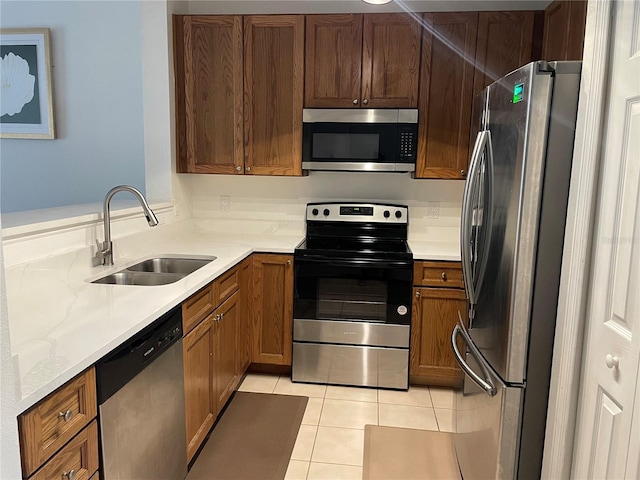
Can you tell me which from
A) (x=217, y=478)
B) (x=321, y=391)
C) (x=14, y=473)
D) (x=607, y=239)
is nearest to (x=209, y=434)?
(x=217, y=478)

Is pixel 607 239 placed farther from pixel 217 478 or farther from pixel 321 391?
pixel 321 391

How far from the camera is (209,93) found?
320 cm

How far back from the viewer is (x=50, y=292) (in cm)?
194

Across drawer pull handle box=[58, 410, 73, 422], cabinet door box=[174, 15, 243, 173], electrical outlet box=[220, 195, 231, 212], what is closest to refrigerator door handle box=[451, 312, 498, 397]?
drawer pull handle box=[58, 410, 73, 422]

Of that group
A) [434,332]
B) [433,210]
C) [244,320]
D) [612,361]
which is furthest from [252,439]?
[433,210]

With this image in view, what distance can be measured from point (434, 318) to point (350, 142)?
122 cm

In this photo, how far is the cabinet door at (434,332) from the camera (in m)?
2.97

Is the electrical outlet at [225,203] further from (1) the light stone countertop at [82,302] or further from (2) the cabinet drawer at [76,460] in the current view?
(2) the cabinet drawer at [76,460]

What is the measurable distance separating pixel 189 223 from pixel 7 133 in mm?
1482

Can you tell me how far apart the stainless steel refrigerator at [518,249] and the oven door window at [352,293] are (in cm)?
99

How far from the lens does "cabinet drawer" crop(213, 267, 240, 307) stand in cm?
244

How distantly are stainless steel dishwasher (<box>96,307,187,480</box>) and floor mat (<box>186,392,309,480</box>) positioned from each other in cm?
23

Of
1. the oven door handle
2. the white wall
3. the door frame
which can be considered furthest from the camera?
the white wall

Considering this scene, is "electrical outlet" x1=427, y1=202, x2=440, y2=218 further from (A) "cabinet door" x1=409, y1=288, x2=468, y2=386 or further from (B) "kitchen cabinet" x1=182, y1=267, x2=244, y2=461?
(B) "kitchen cabinet" x1=182, y1=267, x2=244, y2=461
